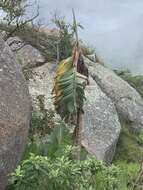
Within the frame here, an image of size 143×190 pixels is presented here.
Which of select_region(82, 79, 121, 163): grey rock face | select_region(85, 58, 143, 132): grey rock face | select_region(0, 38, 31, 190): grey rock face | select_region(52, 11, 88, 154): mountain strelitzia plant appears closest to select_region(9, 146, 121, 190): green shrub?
select_region(0, 38, 31, 190): grey rock face

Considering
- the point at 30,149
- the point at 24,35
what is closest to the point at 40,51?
the point at 24,35

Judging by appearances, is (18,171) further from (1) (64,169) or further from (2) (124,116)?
(2) (124,116)

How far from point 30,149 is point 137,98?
44.9 feet

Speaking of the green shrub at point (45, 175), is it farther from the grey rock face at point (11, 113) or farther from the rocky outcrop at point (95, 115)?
the rocky outcrop at point (95, 115)

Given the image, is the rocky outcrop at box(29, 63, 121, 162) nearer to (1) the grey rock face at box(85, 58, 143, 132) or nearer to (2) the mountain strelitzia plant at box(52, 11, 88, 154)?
(1) the grey rock face at box(85, 58, 143, 132)

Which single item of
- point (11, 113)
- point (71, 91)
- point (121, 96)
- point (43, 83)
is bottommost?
point (121, 96)

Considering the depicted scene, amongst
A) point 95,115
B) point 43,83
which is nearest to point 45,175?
point 95,115

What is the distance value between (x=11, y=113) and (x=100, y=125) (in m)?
11.0

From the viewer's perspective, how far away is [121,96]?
25.5 meters

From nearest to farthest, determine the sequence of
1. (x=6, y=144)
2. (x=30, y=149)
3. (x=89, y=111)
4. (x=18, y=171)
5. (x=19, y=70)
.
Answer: (x=18, y=171), (x=6, y=144), (x=19, y=70), (x=30, y=149), (x=89, y=111)

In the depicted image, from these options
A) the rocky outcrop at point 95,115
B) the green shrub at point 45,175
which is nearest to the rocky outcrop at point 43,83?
the rocky outcrop at point 95,115

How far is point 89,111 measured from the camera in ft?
70.9

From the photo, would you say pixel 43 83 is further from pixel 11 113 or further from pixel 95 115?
pixel 11 113

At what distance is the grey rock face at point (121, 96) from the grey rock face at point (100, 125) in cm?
152
